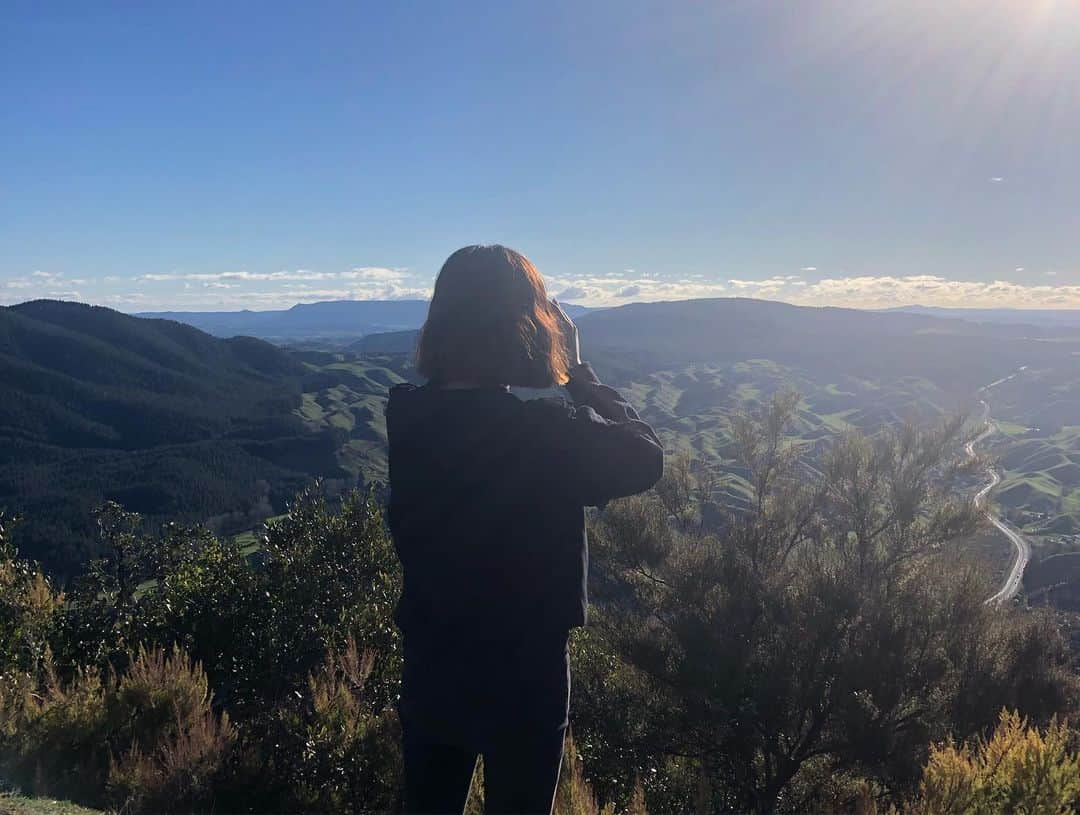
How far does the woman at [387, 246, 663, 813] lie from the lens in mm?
1580

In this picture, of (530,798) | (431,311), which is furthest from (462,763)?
(431,311)

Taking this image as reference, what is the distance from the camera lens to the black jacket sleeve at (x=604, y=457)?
1.57m

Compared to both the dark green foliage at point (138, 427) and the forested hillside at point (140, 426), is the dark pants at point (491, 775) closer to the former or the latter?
the forested hillside at point (140, 426)

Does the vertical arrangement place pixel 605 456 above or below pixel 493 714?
above

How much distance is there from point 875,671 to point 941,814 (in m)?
6.16

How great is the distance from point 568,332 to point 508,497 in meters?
0.58

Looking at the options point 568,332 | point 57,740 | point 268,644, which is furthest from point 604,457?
point 268,644

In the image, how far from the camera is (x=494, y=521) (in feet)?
5.17

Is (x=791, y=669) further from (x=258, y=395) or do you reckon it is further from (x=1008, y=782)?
(x=258, y=395)

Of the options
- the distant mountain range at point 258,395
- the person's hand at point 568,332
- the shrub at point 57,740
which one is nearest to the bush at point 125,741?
the shrub at point 57,740

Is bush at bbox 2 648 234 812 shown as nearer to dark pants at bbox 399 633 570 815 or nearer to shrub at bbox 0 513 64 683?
shrub at bbox 0 513 64 683

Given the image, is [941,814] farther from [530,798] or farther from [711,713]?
[711,713]

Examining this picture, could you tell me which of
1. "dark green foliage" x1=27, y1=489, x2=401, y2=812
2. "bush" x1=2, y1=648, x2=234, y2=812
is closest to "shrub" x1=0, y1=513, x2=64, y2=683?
"dark green foliage" x1=27, y1=489, x2=401, y2=812

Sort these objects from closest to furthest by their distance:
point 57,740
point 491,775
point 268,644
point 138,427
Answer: point 491,775 < point 57,740 < point 268,644 < point 138,427
